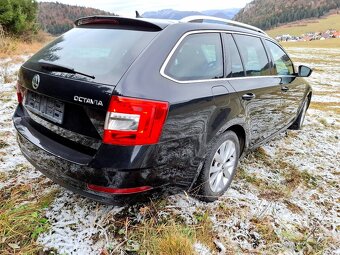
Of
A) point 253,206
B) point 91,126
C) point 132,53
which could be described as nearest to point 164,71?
point 132,53

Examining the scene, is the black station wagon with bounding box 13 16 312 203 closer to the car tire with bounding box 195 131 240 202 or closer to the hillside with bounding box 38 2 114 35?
the car tire with bounding box 195 131 240 202

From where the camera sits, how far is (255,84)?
338 centimetres

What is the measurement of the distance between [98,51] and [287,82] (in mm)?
2884

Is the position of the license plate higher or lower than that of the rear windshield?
lower

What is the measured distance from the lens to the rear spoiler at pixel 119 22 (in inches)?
97.9

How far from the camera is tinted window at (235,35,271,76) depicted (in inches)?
131

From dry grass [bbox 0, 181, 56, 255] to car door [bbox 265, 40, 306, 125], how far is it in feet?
10.4

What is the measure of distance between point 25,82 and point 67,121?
0.71m

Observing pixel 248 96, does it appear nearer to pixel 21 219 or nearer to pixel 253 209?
pixel 253 209

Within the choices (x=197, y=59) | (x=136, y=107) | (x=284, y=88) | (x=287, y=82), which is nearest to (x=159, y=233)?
(x=136, y=107)

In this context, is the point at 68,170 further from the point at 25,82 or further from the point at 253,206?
the point at 253,206

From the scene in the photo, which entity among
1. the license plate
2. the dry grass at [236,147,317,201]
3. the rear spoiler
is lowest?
the dry grass at [236,147,317,201]

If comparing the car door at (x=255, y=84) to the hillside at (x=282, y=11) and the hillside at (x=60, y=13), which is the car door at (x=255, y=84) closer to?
the hillside at (x=60, y=13)

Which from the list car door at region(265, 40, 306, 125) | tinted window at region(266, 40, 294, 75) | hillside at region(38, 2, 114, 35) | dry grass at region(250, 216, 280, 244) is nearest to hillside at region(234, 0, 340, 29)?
hillside at region(38, 2, 114, 35)
